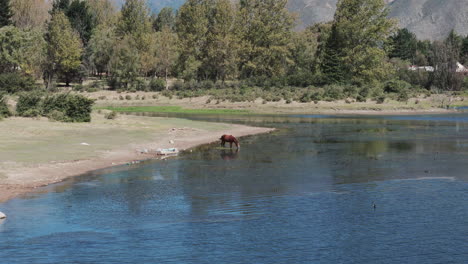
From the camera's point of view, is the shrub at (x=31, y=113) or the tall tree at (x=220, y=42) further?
the tall tree at (x=220, y=42)

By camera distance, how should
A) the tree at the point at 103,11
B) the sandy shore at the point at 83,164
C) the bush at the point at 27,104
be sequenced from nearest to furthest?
the sandy shore at the point at 83,164 < the bush at the point at 27,104 < the tree at the point at 103,11

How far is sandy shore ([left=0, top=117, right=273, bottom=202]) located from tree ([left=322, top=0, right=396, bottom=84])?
64.0 metres

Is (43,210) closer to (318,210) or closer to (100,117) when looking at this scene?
(318,210)

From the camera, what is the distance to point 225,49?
118875 millimetres

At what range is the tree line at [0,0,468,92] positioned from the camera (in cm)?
11012

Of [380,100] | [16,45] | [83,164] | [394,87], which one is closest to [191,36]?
[16,45]

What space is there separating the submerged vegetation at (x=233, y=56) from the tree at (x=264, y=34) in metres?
0.20

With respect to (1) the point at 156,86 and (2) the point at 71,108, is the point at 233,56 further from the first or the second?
(2) the point at 71,108

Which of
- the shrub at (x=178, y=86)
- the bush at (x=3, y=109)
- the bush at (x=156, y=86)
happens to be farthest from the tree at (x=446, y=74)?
the bush at (x=3, y=109)

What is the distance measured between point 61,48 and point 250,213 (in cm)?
9897

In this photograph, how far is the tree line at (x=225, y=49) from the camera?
110 m

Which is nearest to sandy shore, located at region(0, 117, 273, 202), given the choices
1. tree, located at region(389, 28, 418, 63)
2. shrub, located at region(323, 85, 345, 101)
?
shrub, located at region(323, 85, 345, 101)

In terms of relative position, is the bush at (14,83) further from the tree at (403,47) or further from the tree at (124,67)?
the tree at (403,47)

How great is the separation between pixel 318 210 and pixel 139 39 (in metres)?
105
